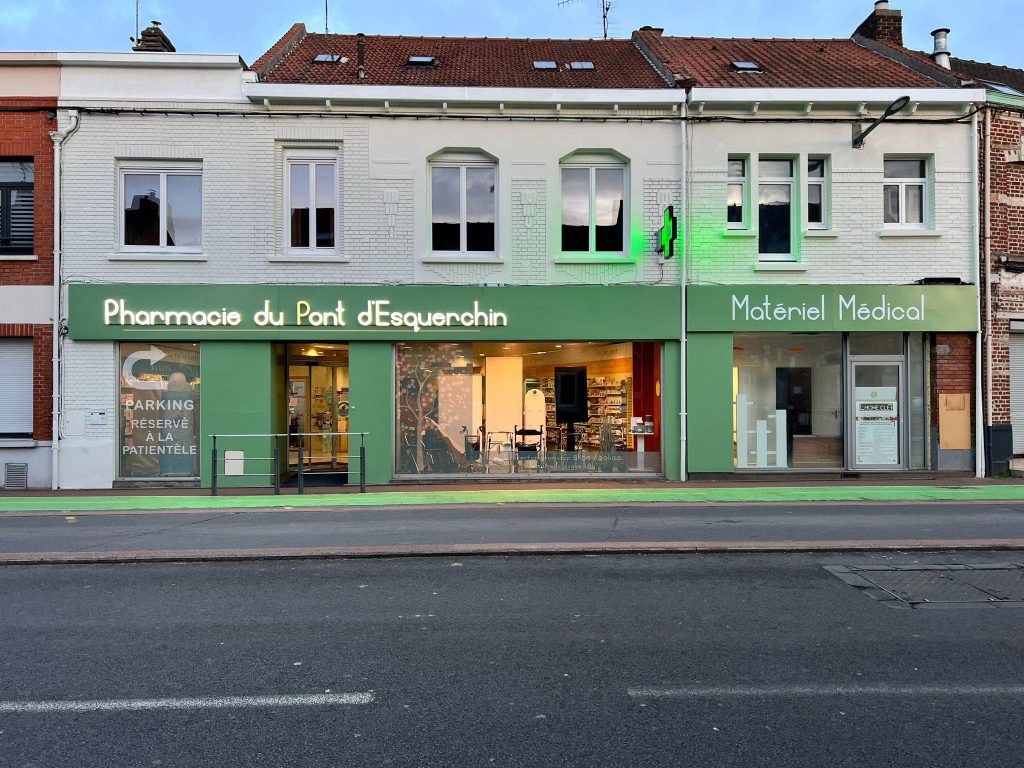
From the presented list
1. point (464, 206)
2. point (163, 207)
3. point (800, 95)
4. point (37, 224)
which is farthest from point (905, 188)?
point (37, 224)

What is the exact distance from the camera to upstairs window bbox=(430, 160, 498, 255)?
15180 mm

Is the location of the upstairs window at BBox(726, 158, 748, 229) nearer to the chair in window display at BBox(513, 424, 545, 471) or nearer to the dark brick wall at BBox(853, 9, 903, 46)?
the chair in window display at BBox(513, 424, 545, 471)

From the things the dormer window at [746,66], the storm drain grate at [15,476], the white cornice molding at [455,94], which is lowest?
the storm drain grate at [15,476]

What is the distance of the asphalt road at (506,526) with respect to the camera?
8805 millimetres

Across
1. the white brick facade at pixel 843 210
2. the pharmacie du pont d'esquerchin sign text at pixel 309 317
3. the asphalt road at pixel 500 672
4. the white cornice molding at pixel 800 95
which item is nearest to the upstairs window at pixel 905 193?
the white brick facade at pixel 843 210

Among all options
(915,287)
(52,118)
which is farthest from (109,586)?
(915,287)

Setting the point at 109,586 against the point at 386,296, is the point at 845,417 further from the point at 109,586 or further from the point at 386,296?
the point at 109,586

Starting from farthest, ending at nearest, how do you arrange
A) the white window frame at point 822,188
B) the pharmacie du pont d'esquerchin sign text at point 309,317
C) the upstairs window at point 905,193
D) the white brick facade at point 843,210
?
the upstairs window at point 905,193
the white window frame at point 822,188
the white brick facade at point 843,210
the pharmacie du pont d'esquerchin sign text at point 309,317

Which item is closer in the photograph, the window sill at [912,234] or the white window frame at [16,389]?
the white window frame at [16,389]

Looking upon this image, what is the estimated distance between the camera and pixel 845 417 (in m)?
15.4

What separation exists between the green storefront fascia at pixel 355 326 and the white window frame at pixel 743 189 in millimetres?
2108

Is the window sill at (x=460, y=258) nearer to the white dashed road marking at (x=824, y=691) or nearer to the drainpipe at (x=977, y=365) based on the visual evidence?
the drainpipe at (x=977, y=365)

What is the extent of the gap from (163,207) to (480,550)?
1077cm

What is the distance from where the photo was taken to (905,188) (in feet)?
50.9
